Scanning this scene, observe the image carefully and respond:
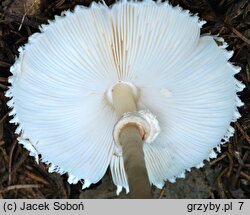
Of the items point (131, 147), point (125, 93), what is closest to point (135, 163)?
point (131, 147)

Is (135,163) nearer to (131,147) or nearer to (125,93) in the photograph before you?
(131,147)

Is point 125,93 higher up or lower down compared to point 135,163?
higher up

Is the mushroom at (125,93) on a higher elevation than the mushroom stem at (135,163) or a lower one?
higher

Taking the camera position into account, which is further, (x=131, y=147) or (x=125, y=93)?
(x=125, y=93)

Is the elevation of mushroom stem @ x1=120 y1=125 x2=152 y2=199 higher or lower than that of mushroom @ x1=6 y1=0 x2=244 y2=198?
lower

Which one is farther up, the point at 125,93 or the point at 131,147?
the point at 125,93

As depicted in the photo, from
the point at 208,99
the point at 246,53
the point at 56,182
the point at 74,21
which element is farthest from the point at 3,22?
the point at 246,53
